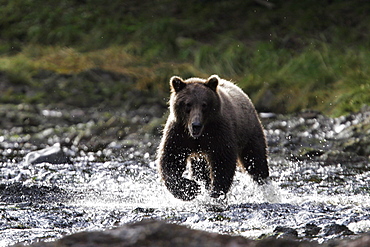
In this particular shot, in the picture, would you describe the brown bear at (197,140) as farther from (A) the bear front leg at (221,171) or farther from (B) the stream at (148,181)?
(B) the stream at (148,181)

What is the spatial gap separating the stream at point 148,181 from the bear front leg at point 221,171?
121 mm

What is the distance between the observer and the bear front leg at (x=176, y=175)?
271 inches

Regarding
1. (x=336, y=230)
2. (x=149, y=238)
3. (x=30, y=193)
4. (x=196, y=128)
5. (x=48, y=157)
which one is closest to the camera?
(x=149, y=238)

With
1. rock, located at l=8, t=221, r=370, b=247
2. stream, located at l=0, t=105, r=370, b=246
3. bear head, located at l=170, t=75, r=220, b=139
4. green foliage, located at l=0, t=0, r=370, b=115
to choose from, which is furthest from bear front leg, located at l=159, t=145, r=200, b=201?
green foliage, located at l=0, t=0, r=370, b=115

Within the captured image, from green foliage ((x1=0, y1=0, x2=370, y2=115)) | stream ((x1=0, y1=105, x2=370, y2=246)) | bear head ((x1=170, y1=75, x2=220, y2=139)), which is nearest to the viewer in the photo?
stream ((x1=0, y1=105, x2=370, y2=246))

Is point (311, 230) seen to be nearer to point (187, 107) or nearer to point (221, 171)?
point (221, 171)

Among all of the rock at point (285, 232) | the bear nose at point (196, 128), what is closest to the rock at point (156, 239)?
the rock at point (285, 232)

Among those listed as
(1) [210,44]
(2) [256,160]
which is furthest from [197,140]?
(1) [210,44]

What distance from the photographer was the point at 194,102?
6719 millimetres

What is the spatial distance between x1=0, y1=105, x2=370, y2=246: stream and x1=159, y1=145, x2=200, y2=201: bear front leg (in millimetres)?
130

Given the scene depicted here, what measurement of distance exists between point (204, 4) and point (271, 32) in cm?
342

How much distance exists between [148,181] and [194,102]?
7.94ft

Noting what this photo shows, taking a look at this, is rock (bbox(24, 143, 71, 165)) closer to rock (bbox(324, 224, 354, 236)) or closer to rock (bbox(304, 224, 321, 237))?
rock (bbox(304, 224, 321, 237))

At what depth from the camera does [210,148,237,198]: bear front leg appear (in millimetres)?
6910
